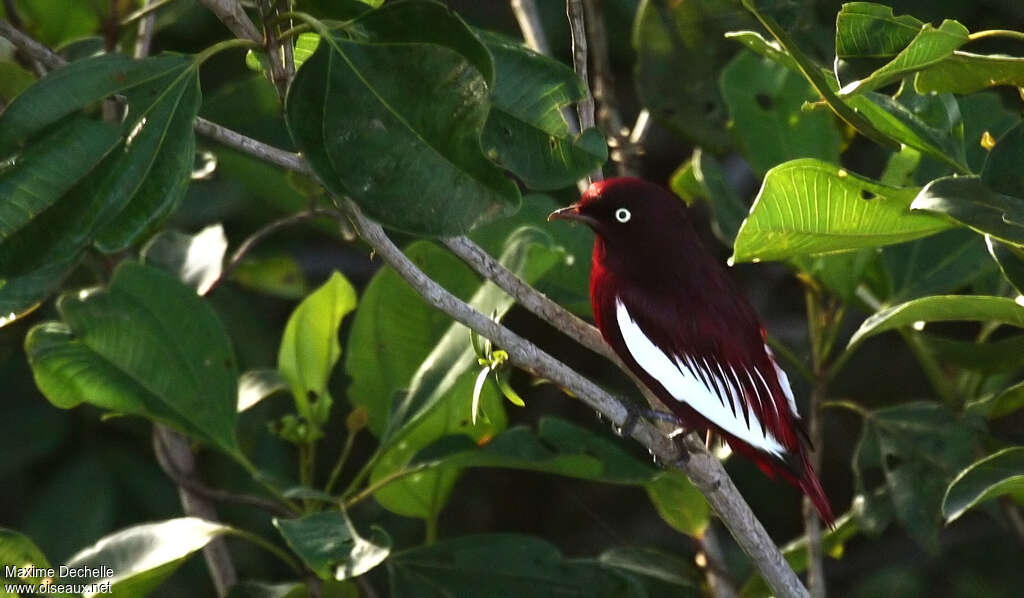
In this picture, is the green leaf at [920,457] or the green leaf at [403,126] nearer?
the green leaf at [403,126]

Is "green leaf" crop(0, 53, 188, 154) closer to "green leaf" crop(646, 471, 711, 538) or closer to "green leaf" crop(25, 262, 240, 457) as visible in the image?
"green leaf" crop(25, 262, 240, 457)

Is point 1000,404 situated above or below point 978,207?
below

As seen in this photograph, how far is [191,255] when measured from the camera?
82.8 inches

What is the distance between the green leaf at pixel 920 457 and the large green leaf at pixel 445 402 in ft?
1.89

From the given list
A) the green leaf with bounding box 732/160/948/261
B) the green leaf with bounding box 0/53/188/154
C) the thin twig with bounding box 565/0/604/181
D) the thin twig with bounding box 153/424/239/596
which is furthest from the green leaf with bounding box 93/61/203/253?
the thin twig with bounding box 153/424/239/596

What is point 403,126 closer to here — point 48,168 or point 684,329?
point 48,168

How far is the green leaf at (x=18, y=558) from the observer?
170 centimetres

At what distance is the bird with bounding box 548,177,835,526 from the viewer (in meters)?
1.87

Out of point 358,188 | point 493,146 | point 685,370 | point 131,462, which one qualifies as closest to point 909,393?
point 685,370

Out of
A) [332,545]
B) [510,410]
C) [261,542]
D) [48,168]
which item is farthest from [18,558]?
[510,410]

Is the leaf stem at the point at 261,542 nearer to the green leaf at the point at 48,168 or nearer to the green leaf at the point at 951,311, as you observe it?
the green leaf at the point at 48,168

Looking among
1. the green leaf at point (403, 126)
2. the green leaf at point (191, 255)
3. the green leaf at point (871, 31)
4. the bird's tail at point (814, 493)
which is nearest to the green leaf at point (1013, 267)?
the green leaf at point (871, 31)

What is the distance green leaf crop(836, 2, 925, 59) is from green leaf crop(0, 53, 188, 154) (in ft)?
2.14

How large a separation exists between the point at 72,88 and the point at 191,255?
0.85 metres
